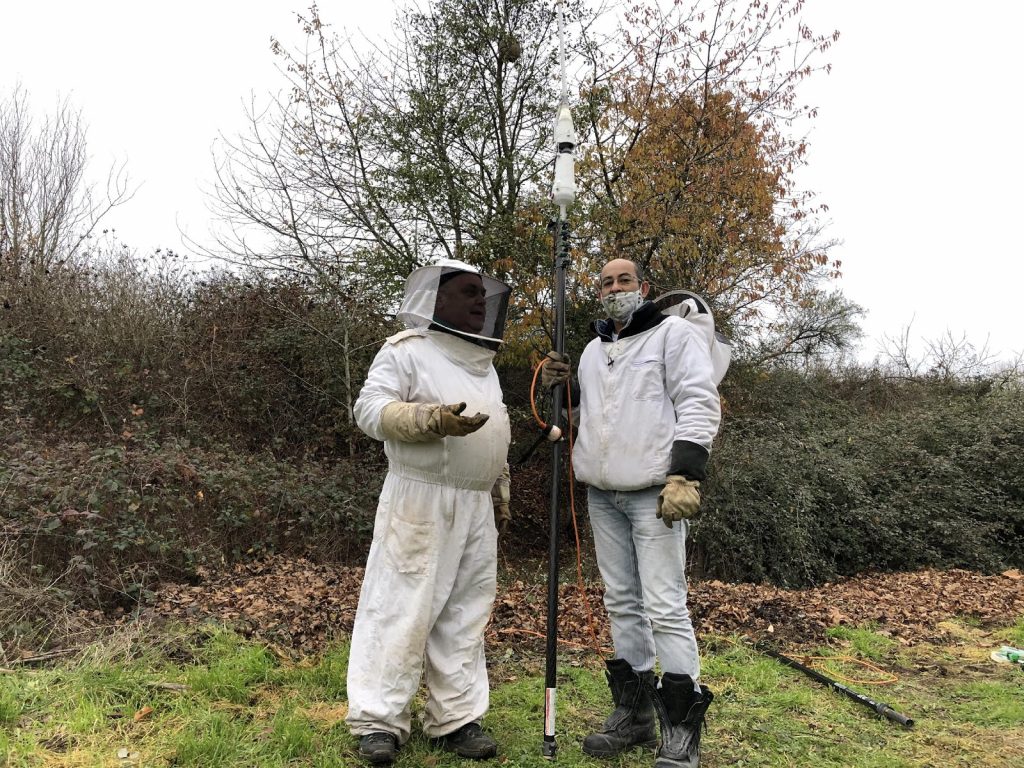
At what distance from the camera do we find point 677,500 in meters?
2.63

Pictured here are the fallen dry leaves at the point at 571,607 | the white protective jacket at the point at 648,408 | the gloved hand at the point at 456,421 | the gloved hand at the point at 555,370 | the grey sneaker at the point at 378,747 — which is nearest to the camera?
the gloved hand at the point at 456,421

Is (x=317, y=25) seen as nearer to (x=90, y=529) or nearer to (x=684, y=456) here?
(x=90, y=529)

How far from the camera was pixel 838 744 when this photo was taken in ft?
10.6

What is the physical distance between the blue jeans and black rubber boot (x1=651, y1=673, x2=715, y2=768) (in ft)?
0.17

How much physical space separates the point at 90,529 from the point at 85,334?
5133 millimetres

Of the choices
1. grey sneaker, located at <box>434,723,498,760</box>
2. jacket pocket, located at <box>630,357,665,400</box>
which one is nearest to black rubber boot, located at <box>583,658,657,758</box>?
grey sneaker, located at <box>434,723,498,760</box>

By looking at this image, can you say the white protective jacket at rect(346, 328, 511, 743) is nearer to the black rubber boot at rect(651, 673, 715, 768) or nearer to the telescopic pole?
the telescopic pole

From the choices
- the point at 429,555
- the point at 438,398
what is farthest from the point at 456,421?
the point at 429,555

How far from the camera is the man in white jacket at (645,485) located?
2.76 metres

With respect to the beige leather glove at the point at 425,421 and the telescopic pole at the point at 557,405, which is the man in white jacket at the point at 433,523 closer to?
the beige leather glove at the point at 425,421

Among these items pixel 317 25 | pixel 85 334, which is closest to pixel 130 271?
pixel 85 334

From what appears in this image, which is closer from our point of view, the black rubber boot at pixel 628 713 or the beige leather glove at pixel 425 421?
the beige leather glove at pixel 425 421

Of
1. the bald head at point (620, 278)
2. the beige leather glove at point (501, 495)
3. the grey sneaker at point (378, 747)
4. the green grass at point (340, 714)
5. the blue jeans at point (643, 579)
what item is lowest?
the green grass at point (340, 714)

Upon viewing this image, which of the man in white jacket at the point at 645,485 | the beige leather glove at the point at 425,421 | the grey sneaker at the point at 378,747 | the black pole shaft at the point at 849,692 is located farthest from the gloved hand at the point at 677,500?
the black pole shaft at the point at 849,692
